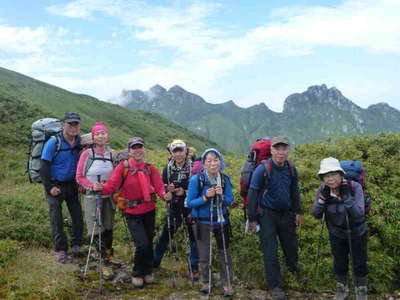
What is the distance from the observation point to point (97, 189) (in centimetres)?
704

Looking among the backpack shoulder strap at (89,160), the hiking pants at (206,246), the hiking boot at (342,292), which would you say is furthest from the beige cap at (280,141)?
the backpack shoulder strap at (89,160)

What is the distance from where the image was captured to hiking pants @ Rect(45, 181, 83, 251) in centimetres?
806

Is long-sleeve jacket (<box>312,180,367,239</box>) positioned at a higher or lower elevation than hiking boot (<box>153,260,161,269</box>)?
higher

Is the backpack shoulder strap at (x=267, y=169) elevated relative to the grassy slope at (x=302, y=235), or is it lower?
elevated

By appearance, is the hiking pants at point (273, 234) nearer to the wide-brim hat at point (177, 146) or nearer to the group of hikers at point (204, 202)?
the group of hikers at point (204, 202)

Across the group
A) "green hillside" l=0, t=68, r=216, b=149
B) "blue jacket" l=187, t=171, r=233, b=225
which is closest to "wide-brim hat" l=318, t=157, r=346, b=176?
"blue jacket" l=187, t=171, r=233, b=225

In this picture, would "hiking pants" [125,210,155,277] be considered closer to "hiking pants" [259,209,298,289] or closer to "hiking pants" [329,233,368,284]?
"hiking pants" [259,209,298,289]

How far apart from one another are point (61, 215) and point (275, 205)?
485cm

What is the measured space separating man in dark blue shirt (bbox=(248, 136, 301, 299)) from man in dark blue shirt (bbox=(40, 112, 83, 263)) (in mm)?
4099

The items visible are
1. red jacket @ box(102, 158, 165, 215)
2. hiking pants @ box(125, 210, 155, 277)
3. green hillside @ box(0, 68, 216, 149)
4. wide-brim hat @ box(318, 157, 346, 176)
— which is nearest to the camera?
wide-brim hat @ box(318, 157, 346, 176)

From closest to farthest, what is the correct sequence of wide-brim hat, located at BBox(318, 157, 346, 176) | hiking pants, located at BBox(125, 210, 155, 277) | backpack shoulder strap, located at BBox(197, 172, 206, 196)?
wide-brim hat, located at BBox(318, 157, 346, 176), backpack shoulder strap, located at BBox(197, 172, 206, 196), hiking pants, located at BBox(125, 210, 155, 277)

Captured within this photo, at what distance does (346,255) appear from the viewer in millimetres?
6758

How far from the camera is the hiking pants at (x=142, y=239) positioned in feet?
23.1

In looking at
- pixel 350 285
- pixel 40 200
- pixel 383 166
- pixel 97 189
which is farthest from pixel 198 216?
pixel 40 200
